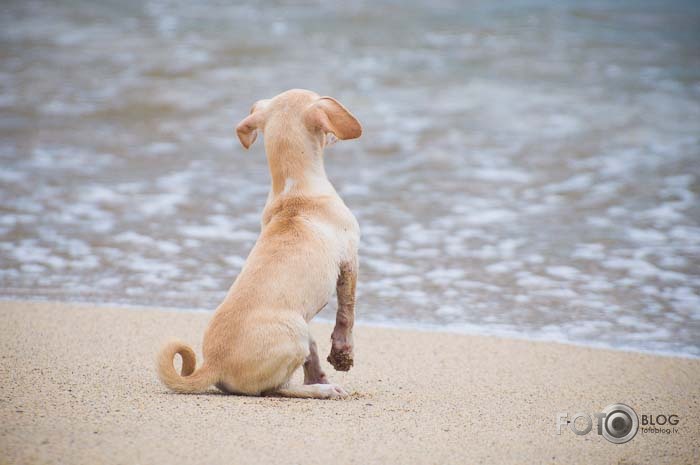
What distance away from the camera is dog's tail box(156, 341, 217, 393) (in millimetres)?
3305

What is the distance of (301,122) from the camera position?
3.74 metres

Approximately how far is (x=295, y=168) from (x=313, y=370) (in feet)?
2.77

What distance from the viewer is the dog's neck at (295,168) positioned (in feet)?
12.2

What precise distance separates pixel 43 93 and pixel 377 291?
21.7ft

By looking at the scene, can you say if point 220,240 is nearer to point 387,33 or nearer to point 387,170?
point 387,170

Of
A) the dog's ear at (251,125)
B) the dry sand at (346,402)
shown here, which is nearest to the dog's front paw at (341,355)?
the dry sand at (346,402)

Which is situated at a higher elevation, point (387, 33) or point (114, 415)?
point (387, 33)

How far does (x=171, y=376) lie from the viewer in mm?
3334

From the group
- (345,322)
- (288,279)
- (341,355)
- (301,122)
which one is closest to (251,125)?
(301,122)

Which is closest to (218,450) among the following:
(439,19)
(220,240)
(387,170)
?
(220,240)

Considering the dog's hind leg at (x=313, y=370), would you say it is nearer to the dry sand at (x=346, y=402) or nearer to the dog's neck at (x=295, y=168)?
the dry sand at (x=346, y=402)

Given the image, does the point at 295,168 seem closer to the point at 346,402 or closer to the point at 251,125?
the point at 251,125

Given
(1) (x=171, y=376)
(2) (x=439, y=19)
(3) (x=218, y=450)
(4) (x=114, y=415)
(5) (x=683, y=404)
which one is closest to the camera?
(3) (x=218, y=450)

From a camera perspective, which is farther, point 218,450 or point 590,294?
point 590,294
